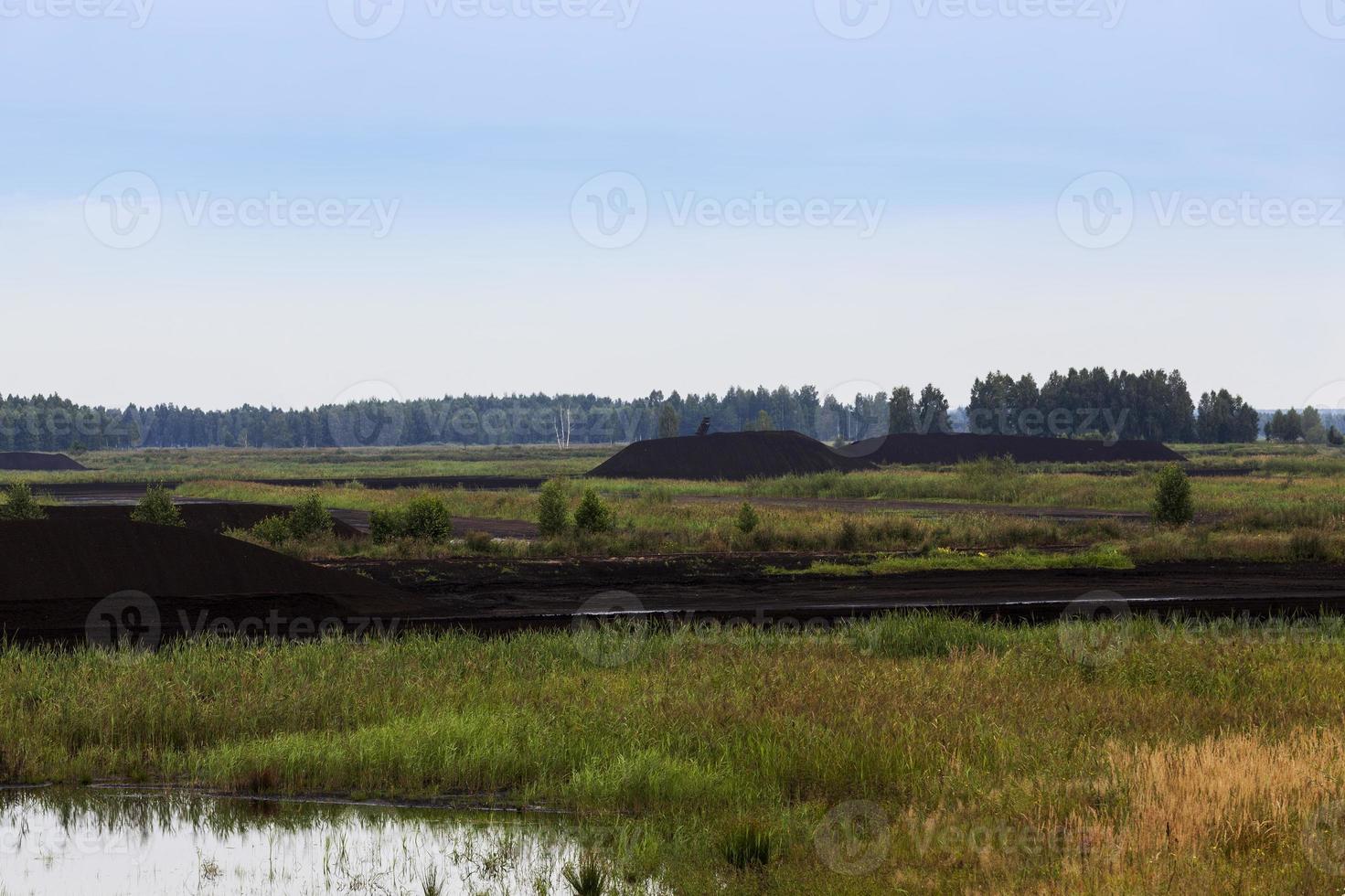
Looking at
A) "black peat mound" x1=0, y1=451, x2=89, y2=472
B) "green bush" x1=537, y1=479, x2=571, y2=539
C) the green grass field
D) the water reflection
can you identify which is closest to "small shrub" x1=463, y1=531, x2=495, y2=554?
"green bush" x1=537, y1=479, x2=571, y2=539

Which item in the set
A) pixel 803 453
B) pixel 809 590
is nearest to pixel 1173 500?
pixel 809 590

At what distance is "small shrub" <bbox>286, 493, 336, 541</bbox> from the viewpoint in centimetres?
3997

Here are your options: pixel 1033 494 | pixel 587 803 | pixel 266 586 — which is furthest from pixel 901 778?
pixel 1033 494

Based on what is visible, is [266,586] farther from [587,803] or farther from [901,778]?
[901,778]

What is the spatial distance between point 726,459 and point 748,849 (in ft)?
321

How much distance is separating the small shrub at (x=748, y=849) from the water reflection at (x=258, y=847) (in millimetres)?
1383

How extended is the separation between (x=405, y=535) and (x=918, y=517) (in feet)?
76.6

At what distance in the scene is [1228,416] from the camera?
6978 inches

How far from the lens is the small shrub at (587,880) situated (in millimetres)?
9320

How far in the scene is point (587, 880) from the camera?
935 centimetres

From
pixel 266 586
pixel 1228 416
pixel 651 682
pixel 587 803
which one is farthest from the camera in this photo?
pixel 1228 416

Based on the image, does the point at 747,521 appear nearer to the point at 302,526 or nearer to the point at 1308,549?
the point at 302,526

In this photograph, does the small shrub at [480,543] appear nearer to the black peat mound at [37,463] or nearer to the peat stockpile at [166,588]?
the peat stockpile at [166,588]

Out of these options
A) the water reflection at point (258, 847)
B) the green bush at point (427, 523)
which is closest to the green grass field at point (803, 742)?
the water reflection at point (258, 847)
